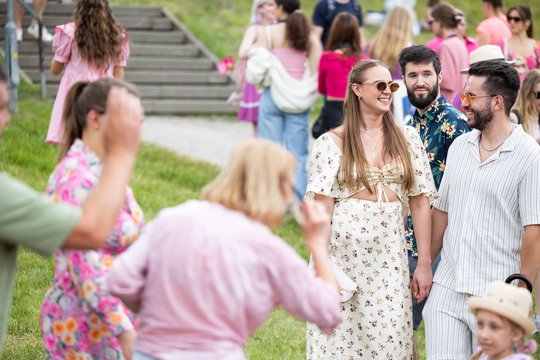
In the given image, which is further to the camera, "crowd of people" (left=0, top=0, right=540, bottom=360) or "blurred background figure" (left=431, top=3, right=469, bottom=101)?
"blurred background figure" (left=431, top=3, right=469, bottom=101)

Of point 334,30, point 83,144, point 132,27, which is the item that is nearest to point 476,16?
point 132,27

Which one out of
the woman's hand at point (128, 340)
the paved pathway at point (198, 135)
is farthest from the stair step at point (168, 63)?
the woman's hand at point (128, 340)

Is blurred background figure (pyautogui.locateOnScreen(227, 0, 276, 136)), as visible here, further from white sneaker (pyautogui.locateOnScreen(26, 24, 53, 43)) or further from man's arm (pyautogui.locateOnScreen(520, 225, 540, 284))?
man's arm (pyautogui.locateOnScreen(520, 225, 540, 284))

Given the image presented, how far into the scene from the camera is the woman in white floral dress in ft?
20.0

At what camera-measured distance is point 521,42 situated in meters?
11.1

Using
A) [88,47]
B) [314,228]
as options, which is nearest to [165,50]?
[88,47]

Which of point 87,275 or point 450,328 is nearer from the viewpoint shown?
point 87,275

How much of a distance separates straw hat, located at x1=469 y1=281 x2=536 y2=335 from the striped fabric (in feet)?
3.37

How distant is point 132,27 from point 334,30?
7.88 m

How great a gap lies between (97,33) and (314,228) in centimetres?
517

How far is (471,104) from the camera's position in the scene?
5898 millimetres

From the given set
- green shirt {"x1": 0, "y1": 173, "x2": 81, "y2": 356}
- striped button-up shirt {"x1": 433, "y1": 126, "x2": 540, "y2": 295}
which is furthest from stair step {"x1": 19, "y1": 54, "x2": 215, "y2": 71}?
green shirt {"x1": 0, "y1": 173, "x2": 81, "y2": 356}

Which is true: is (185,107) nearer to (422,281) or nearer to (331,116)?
(331,116)

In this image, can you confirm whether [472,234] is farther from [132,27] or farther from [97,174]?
[132,27]
